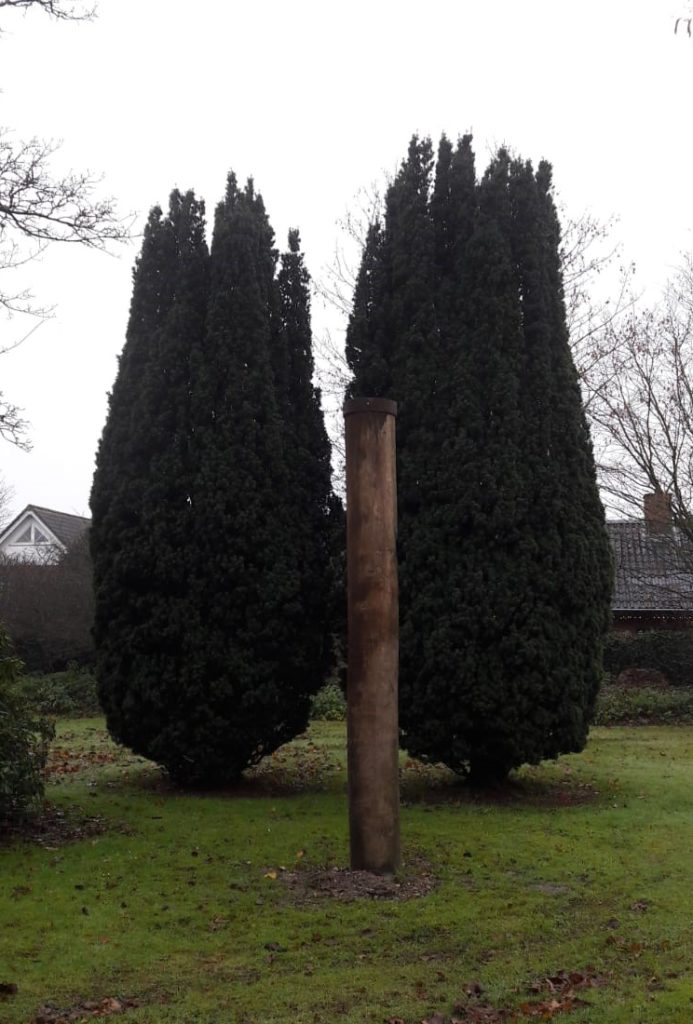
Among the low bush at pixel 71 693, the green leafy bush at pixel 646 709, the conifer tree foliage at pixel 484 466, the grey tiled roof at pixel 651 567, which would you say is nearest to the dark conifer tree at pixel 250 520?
the conifer tree foliage at pixel 484 466

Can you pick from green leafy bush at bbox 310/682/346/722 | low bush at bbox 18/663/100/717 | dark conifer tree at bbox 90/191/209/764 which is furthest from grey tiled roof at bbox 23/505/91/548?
dark conifer tree at bbox 90/191/209/764

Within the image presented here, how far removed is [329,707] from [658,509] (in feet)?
26.4

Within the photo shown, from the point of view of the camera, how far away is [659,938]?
18.8 ft

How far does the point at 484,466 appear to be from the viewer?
959cm

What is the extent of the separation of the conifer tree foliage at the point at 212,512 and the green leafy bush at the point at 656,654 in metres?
13.4

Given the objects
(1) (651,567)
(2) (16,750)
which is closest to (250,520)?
(2) (16,750)

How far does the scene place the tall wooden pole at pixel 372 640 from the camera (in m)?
6.82

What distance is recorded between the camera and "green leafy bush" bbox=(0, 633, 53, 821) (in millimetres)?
7832

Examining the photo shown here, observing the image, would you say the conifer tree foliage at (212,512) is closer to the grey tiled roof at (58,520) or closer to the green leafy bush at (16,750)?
the green leafy bush at (16,750)

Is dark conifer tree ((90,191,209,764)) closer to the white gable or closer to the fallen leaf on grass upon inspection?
the fallen leaf on grass

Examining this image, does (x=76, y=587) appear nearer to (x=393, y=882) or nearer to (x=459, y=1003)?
(x=393, y=882)

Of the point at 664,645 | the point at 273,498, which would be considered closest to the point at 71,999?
the point at 273,498

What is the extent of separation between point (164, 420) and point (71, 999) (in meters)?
6.18

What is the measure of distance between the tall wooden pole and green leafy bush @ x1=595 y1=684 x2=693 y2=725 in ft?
40.9
